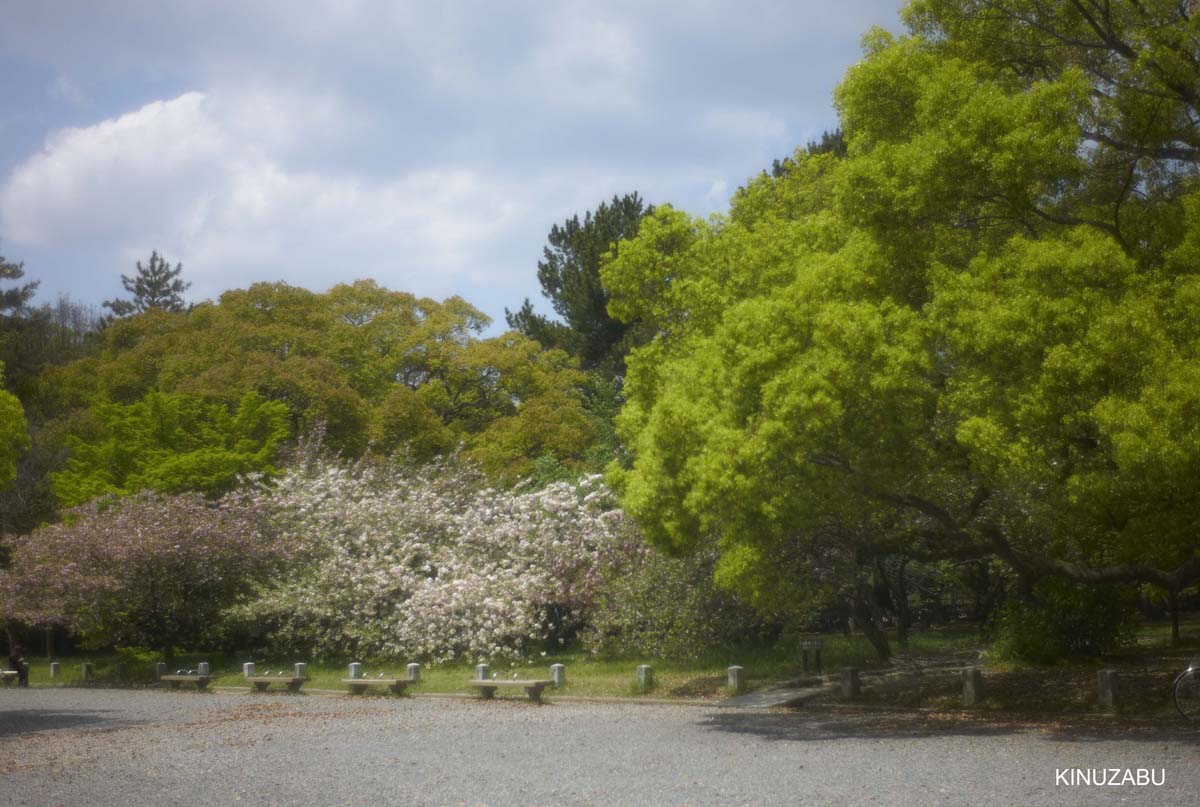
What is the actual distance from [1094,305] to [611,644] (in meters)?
12.2

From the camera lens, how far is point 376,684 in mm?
17719

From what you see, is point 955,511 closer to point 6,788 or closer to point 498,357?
point 6,788

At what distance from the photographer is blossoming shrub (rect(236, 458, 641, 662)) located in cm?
2047

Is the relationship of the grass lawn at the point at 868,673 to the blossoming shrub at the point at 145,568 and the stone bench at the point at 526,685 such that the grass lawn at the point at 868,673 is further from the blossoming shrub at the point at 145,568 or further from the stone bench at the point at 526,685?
the blossoming shrub at the point at 145,568

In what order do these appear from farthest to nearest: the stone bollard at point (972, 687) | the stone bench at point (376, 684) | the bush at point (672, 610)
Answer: the stone bench at point (376, 684) → the bush at point (672, 610) → the stone bollard at point (972, 687)

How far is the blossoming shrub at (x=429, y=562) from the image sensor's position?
20.5 meters

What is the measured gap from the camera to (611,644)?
64.3 ft

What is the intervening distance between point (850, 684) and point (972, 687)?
5.90 ft

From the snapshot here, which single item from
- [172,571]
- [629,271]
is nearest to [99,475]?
[172,571]

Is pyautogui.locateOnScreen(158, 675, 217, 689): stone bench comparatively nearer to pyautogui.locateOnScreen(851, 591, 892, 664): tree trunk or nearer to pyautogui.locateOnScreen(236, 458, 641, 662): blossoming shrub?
pyautogui.locateOnScreen(236, 458, 641, 662): blossoming shrub

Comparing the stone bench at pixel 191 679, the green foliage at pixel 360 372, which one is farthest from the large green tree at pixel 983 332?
the green foliage at pixel 360 372

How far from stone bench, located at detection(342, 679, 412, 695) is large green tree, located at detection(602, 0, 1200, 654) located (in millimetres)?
6767

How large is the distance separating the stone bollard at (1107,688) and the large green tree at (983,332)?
1.26m

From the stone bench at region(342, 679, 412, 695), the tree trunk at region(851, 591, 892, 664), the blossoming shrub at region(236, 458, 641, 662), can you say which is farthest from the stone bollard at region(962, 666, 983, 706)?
→ the stone bench at region(342, 679, 412, 695)
